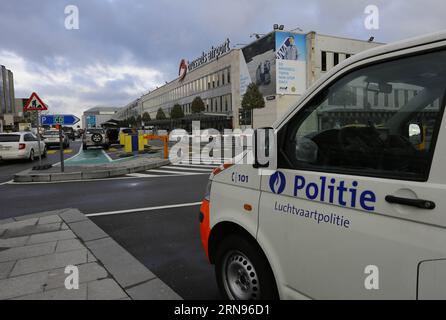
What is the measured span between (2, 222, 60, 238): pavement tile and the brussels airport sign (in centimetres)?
5711

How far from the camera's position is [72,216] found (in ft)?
20.8

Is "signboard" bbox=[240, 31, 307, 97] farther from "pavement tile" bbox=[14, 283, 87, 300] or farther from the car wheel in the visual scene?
"pavement tile" bbox=[14, 283, 87, 300]

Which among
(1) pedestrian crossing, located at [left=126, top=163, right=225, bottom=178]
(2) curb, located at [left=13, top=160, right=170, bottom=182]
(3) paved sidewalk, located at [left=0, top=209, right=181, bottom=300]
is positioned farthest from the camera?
(1) pedestrian crossing, located at [left=126, top=163, right=225, bottom=178]

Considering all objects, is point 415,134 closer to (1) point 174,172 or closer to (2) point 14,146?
(1) point 174,172

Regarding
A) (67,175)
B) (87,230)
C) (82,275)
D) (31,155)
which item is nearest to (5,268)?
(82,275)

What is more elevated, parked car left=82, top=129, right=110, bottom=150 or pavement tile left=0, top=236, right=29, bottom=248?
parked car left=82, top=129, right=110, bottom=150

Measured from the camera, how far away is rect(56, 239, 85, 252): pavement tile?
4634mm

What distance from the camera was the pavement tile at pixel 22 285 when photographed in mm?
3424

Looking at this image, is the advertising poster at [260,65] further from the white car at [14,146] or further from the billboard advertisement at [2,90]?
the billboard advertisement at [2,90]

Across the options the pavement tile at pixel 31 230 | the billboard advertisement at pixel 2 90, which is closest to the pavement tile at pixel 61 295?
the pavement tile at pixel 31 230

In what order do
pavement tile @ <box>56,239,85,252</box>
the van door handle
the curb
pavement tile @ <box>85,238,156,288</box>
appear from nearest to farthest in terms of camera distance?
1. the van door handle
2. pavement tile @ <box>85,238,156,288</box>
3. pavement tile @ <box>56,239,85,252</box>
4. the curb

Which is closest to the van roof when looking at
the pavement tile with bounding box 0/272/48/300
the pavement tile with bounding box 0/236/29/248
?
the pavement tile with bounding box 0/272/48/300
